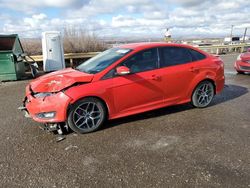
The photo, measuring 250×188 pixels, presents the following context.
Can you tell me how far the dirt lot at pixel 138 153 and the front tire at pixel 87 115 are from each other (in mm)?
156

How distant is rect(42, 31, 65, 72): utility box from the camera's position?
1085 cm

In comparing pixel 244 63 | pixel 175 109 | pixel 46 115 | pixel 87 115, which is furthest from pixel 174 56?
pixel 244 63

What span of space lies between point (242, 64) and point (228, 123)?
6111 millimetres

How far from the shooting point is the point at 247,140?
4027 mm

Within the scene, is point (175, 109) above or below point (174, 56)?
below

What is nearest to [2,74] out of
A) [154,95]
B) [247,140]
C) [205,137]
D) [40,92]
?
[40,92]

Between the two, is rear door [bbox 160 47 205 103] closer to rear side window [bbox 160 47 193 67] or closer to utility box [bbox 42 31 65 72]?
rear side window [bbox 160 47 193 67]

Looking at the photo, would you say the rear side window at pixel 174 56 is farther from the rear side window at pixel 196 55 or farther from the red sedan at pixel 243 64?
the red sedan at pixel 243 64

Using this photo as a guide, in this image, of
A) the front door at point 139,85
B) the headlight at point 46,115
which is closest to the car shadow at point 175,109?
the front door at point 139,85

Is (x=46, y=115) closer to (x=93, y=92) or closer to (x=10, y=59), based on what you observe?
(x=93, y=92)

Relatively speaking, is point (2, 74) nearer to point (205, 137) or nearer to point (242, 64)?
point (205, 137)

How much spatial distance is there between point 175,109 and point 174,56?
1.27 m

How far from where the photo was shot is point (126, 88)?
179 inches

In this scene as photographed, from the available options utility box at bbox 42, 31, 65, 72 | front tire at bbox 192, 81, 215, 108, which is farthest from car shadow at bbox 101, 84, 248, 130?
utility box at bbox 42, 31, 65, 72
